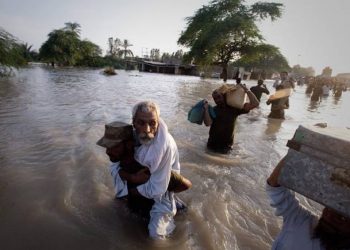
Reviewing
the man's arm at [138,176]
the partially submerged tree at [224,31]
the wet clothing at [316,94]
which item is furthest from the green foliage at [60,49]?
the man's arm at [138,176]

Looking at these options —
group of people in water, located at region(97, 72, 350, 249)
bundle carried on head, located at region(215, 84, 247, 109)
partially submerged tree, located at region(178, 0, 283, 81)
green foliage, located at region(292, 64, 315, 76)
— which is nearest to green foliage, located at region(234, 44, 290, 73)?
partially submerged tree, located at region(178, 0, 283, 81)

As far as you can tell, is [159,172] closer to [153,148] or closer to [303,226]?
[153,148]

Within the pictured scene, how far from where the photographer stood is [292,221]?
70.8 inches

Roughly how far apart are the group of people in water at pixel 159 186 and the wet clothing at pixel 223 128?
2099mm

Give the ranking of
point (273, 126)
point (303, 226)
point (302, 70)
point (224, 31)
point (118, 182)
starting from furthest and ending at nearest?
point (302, 70)
point (224, 31)
point (273, 126)
point (118, 182)
point (303, 226)

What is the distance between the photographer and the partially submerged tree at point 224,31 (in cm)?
2639

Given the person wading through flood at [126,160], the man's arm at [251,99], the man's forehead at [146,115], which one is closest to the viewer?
the man's forehead at [146,115]

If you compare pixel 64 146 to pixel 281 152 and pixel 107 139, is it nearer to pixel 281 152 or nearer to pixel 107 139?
pixel 107 139

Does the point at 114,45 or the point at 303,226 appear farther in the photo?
the point at 114,45

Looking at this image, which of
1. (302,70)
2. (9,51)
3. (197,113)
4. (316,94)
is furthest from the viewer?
(302,70)

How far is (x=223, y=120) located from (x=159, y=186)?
2.77 metres

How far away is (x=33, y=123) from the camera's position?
267 inches

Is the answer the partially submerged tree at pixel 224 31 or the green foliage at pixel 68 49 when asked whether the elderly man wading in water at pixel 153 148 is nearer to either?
the partially submerged tree at pixel 224 31

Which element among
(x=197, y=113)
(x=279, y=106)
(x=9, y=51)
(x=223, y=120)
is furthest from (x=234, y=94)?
(x=9, y=51)
